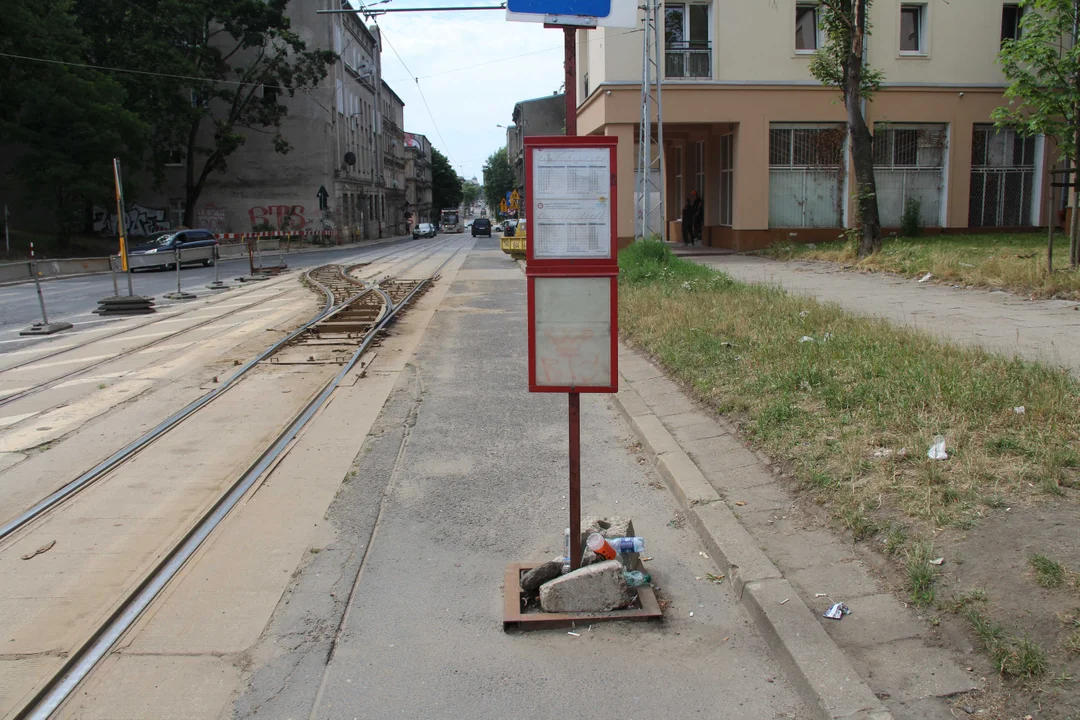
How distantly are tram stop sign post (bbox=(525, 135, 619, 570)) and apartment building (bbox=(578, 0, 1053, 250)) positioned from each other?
24171 millimetres

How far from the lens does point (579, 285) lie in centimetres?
412

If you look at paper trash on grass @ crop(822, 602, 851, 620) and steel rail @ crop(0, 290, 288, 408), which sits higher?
steel rail @ crop(0, 290, 288, 408)

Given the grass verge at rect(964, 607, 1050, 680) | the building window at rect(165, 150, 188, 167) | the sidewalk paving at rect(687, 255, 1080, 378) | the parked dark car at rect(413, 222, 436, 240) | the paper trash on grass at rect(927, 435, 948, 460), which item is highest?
the building window at rect(165, 150, 188, 167)

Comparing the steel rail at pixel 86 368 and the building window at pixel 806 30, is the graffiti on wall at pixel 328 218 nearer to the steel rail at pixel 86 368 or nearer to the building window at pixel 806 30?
the building window at pixel 806 30

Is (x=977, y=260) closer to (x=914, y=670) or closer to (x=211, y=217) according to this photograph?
(x=914, y=670)

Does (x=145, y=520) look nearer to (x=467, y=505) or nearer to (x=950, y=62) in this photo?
(x=467, y=505)

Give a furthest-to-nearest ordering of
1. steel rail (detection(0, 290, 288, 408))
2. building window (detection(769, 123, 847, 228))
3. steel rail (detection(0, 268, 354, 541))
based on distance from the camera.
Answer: building window (detection(769, 123, 847, 228))
steel rail (detection(0, 290, 288, 408))
steel rail (detection(0, 268, 354, 541))

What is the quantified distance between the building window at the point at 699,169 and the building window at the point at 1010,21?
10.3 metres

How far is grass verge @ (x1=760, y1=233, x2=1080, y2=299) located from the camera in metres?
12.9

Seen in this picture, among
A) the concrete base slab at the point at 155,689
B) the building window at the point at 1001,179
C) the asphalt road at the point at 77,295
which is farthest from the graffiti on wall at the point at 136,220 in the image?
the concrete base slab at the point at 155,689

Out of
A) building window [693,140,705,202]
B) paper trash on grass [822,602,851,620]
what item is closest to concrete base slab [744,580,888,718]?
paper trash on grass [822,602,851,620]

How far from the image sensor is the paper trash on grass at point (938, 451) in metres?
4.98

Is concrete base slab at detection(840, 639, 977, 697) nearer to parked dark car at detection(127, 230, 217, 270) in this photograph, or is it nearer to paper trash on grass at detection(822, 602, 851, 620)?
Result: paper trash on grass at detection(822, 602, 851, 620)

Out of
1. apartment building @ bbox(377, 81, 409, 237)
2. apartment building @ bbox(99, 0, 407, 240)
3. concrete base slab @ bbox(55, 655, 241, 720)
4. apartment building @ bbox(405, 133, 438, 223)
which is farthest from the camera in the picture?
apartment building @ bbox(405, 133, 438, 223)
